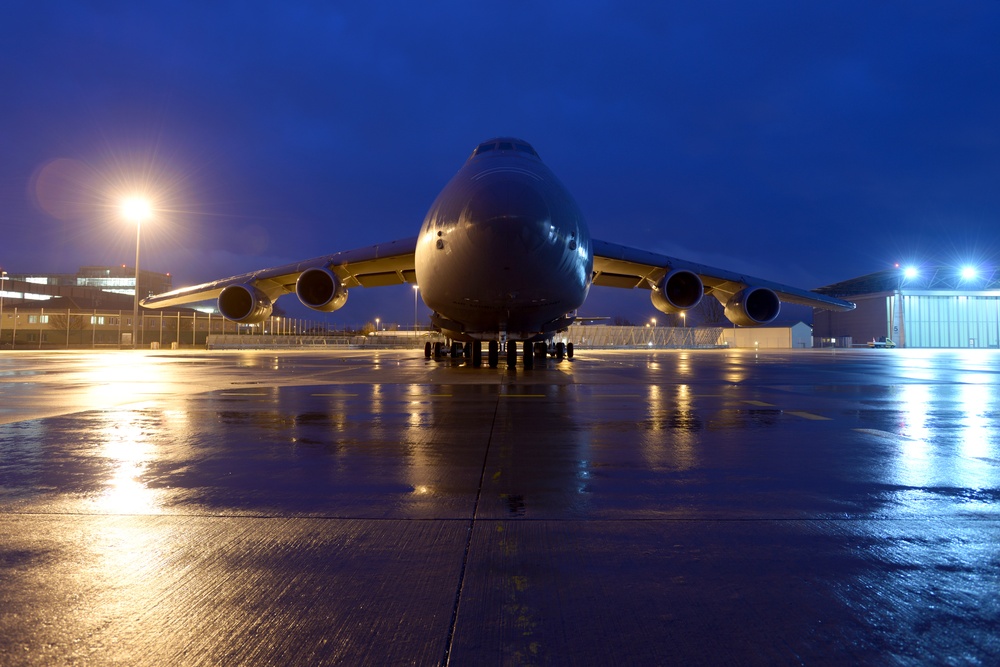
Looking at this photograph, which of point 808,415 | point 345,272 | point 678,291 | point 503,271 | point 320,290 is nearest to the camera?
point 808,415

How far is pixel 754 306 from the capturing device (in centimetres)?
1636

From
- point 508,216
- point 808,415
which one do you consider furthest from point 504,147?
point 808,415

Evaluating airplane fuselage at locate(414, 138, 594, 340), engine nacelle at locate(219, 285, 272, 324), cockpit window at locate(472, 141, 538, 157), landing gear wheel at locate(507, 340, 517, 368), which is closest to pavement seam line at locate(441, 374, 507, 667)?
airplane fuselage at locate(414, 138, 594, 340)

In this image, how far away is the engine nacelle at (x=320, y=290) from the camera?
1573cm

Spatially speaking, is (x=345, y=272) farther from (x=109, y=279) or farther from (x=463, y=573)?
(x=109, y=279)

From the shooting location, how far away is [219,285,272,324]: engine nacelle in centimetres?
1714

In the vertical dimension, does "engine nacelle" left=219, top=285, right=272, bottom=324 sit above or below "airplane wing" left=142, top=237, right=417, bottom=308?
below

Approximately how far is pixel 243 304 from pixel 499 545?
16690 mm

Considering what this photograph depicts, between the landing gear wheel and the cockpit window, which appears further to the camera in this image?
the landing gear wheel

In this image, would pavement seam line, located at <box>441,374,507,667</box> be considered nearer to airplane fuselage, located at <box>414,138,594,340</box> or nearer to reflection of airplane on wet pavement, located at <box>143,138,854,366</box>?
airplane fuselage, located at <box>414,138,594,340</box>

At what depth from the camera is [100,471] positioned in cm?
374

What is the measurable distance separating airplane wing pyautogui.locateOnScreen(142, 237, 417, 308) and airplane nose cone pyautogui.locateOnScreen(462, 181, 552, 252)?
19.4 feet

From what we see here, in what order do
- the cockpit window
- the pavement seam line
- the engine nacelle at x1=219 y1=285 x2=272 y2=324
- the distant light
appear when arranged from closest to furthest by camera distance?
the pavement seam line
the cockpit window
the engine nacelle at x1=219 y1=285 x2=272 y2=324
the distant light

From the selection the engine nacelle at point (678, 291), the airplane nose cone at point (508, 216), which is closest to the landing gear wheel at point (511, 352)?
the engine nacelle at point (678, 291)
